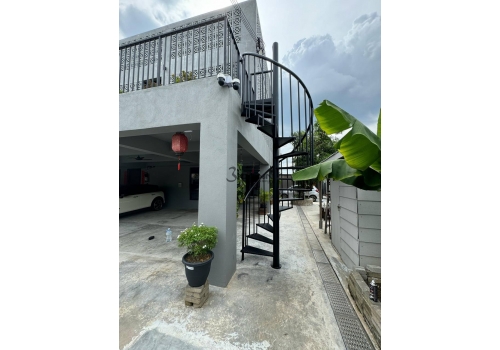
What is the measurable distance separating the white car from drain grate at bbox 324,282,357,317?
7.51 metres

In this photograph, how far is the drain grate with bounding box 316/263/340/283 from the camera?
2.59 m

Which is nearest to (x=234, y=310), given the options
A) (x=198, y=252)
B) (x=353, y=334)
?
(x=198, y=252)

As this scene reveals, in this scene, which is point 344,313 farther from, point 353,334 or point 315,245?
point 315,245

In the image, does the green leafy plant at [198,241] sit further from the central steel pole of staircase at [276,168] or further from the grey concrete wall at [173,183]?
the grey concrete wall at [173,183]

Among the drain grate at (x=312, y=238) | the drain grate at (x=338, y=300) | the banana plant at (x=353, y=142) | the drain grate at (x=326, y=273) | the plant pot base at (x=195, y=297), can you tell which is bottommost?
the drain grate at (x=312, y=238)

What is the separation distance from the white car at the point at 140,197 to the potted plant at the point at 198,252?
6106mm

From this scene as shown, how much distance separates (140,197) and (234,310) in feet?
23.9

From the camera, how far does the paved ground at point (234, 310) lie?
1561 mm

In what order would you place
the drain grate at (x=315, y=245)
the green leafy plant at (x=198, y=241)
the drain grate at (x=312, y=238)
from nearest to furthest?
the green leafy plant at (x=198, y=241)
the drain grate at (x=315, y=245)
the drain grate at (x=312, y=238)

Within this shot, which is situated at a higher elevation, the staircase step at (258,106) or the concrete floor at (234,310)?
the staircase step at (258,106)

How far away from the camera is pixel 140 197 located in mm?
7367

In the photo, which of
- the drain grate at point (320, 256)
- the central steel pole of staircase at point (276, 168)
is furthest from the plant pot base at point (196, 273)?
the drain grate at point (320, 256)
